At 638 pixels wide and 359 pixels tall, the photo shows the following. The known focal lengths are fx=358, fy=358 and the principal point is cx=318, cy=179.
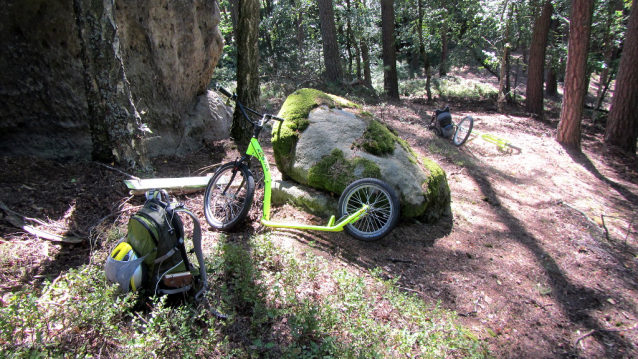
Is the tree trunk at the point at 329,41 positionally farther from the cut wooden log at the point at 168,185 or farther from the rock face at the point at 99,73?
the cut wooden log at the point at 168,185

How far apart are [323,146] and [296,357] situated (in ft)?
9.52

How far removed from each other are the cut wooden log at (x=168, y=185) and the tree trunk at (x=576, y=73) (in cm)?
908

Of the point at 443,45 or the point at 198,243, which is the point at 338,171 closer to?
the point at 198,243

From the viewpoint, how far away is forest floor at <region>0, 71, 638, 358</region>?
134 inches

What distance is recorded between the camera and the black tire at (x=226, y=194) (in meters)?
4.31

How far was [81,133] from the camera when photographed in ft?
17.2

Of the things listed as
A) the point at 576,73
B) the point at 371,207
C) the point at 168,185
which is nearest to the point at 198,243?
the point at 371,207

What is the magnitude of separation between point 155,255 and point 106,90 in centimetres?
260

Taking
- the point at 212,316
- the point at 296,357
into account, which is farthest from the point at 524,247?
the point at 212,316

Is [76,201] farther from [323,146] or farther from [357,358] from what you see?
[357,358]

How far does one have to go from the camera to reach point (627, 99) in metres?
9.50

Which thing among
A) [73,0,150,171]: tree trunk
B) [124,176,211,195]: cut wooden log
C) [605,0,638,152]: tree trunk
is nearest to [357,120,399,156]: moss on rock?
[124,176,211,195]: cut wooden log

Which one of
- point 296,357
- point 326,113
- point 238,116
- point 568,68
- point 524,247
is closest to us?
point 296,357

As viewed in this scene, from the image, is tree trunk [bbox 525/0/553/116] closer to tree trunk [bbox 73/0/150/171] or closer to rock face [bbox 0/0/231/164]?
rock face [bbox 0/0/231/164]
